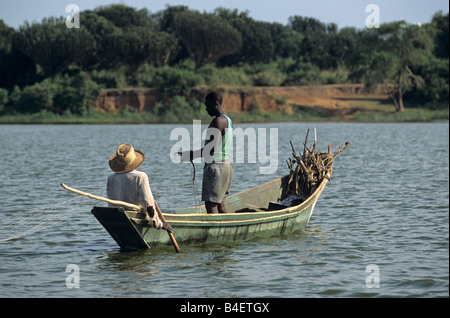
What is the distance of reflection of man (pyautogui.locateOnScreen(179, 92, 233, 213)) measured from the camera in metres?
11.0

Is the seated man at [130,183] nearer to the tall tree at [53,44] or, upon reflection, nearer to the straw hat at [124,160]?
the straw hat at [124,160]

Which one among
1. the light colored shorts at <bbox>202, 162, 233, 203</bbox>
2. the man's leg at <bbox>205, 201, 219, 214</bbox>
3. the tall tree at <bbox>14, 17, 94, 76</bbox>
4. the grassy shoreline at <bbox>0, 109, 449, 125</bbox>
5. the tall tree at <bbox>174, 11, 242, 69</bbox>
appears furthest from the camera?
the tall tree at <bbox>174, 11, 242, 69</bbox>

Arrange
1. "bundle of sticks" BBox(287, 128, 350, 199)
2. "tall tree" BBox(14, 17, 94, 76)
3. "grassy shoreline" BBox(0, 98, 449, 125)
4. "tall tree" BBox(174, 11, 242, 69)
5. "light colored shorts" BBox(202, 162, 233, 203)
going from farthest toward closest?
"tall tree" BBox(174, 11, 242, 69) → "tall tree" BBox(14, 17, 94, 76) → "grassy shoreline" BBox(0, 98, 449, 125) → "bundle of sticks" BBox(287, 128, 350, 199) → "light colored shorts" BBox(202, 162, 233, 203)

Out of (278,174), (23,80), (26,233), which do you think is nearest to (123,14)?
(23,80)

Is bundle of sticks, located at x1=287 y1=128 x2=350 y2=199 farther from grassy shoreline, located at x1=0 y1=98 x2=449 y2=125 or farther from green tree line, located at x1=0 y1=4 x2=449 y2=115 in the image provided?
green tree line, located at x1=0 y1=4 x2=449 y2=115

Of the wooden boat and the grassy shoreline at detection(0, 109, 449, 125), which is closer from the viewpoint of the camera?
the wooden boat

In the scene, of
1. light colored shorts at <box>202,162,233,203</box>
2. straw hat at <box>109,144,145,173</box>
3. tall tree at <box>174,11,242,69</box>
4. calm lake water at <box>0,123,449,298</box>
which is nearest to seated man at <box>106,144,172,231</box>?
straw hat at <box>109,144,145,173</box>

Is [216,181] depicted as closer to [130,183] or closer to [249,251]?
[249,251]

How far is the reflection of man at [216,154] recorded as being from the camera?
11000 mm

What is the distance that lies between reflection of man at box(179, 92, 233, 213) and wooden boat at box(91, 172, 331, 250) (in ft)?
1.12

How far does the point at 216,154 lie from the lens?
1113 cm

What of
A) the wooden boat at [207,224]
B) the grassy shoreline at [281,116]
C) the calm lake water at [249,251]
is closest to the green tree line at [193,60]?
the grassy shoreline at [281,116]

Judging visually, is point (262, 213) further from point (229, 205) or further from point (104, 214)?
point (104, 214)

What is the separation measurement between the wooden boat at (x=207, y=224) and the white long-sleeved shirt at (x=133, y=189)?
18 centimetres
